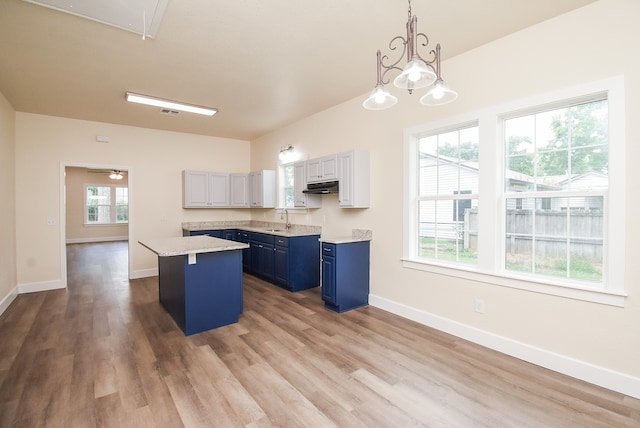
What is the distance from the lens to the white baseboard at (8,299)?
12.7 feet

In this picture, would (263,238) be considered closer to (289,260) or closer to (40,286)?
(289,260)

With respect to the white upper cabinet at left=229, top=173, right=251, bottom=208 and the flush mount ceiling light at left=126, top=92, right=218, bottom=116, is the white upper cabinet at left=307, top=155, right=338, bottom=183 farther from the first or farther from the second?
the white upper cabinet at left=229, top=173, right=251, bottom=208

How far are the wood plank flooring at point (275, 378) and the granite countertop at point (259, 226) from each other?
1.73m

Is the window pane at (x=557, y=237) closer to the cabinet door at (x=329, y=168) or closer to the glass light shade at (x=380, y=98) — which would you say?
the glass light shade at (x=380, y=98)

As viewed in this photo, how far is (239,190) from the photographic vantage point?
659 cm

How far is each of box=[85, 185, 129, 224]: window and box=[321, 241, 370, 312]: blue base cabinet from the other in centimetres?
996

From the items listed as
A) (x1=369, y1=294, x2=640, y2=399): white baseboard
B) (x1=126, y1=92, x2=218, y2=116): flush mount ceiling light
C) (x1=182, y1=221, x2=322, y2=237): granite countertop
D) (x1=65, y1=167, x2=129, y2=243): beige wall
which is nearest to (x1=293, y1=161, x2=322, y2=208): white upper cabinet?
(x1=182, y1=221, x2=322, y2=237): granite countertop

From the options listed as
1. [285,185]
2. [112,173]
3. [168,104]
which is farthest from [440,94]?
[112,173]

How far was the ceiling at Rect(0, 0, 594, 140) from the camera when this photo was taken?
91.5 inches

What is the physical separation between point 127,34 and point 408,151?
2930 mm

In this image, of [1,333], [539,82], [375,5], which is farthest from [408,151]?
[1,333]

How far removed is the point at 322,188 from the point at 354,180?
68cm

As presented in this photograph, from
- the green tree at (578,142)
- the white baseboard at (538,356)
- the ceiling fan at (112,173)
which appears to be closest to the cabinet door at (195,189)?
the white baseboard at (538,356)

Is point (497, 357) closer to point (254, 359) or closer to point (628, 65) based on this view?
point (254, 359)
